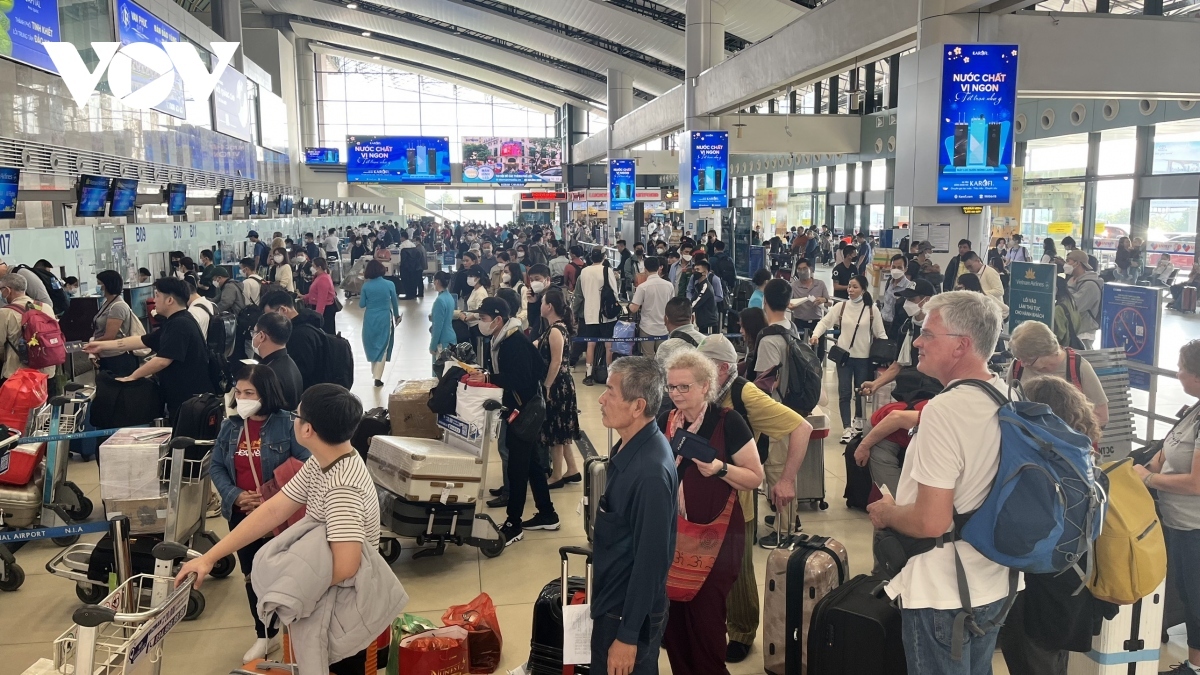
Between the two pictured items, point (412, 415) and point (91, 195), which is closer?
point (412, 415)

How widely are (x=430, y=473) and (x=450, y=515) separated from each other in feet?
0.99

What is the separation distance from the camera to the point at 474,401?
18.1 feet

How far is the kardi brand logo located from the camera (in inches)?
588

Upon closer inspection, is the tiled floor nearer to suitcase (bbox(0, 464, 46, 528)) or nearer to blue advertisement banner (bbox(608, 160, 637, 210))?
suitcase (bbox(0, 464, 46, 528))

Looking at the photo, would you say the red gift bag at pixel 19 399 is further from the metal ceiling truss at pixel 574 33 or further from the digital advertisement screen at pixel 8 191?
the metal ceiling truss at pixel 574 33

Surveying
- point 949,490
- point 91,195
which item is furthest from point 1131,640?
point 91,195

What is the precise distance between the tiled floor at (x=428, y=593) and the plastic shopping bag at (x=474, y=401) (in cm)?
97

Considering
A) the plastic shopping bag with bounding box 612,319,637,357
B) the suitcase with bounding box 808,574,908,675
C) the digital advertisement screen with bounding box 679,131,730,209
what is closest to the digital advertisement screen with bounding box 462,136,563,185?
the digital advertisement screen with bounding box 679,131,730,209

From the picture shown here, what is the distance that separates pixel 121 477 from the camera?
4852 millimetres

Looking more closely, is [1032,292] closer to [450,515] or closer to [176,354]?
[450,515]

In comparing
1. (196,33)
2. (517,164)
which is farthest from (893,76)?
(517,164)

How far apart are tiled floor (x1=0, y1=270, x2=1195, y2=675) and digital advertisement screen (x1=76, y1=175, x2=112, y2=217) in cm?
833

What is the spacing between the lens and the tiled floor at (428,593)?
4516mm

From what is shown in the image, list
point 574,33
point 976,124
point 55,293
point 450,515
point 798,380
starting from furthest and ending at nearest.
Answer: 1. point 574,33
2. point 976,124
3. point 55,293
4. point 798,380
5. point 450,515
